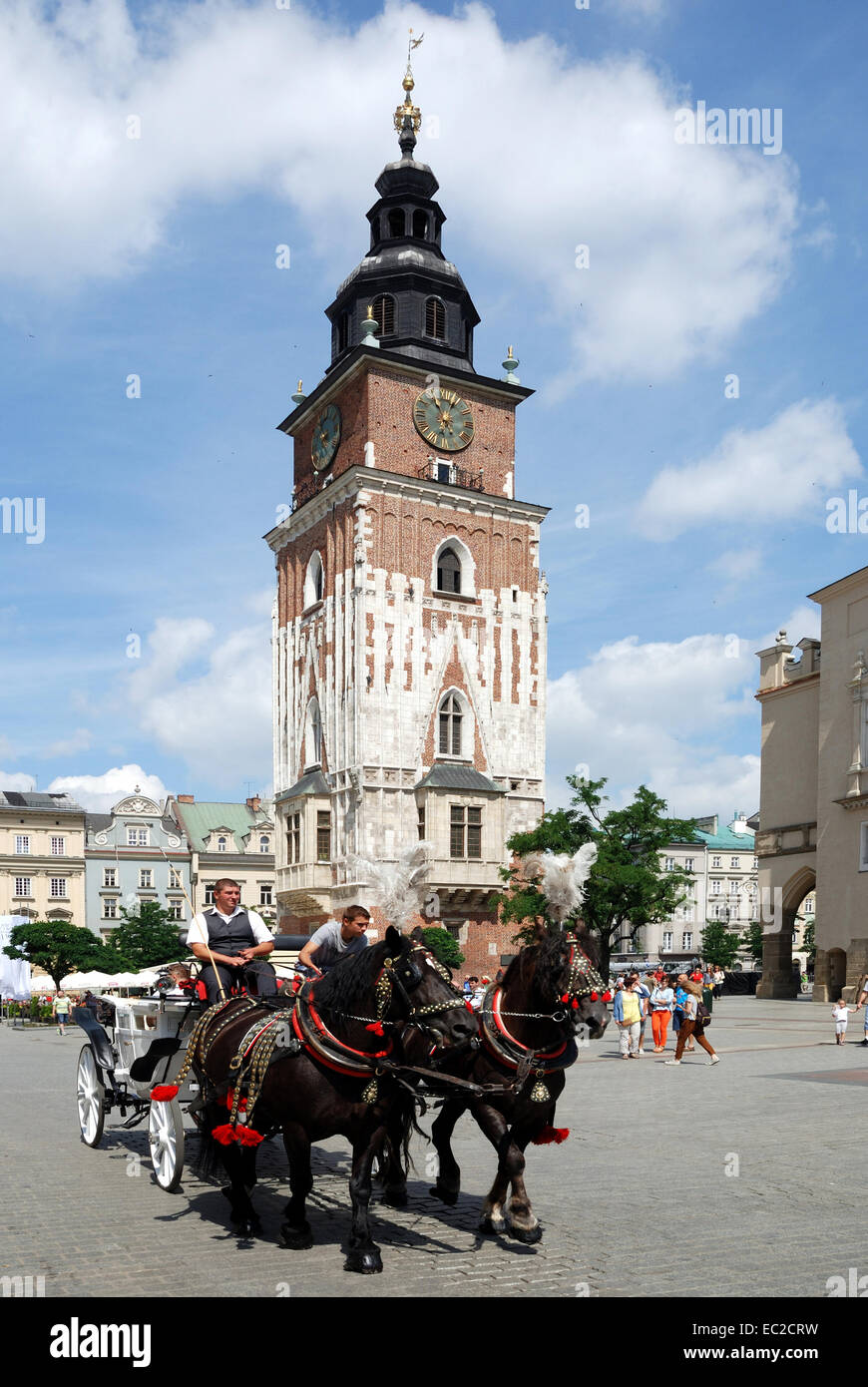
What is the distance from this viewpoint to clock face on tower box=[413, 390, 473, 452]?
173ft

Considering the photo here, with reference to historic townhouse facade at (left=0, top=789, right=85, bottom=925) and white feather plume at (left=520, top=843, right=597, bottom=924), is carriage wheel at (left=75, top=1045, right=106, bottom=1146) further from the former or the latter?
historic townhouse facade at (left=0, top=789, right=85, bottom=925)

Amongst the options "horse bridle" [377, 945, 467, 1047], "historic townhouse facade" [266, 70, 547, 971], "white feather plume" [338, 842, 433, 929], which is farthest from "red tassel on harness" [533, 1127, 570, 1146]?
"historic townhouse facade" [266, 70, 547, 971]

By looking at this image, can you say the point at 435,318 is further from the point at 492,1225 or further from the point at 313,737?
the point at 492,1225

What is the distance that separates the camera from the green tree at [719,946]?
88.7 m

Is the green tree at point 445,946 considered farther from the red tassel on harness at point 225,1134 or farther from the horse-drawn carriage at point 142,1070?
the red tassel on harness at point 225,1134

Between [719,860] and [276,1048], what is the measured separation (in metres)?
102

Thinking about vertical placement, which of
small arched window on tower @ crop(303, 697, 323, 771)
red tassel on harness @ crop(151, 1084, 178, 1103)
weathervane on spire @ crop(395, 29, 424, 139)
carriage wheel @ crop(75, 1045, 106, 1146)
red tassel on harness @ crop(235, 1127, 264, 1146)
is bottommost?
carriage wheel @ crop(75, 1045, 106, 1146)

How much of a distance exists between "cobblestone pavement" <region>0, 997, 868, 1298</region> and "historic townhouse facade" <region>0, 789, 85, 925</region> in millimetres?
74746

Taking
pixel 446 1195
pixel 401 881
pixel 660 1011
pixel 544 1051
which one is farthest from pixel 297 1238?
pixel 660 1011

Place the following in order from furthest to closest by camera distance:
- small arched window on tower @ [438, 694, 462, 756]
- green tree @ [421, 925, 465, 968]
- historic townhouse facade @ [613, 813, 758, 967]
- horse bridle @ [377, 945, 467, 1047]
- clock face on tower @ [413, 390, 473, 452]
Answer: historic townhouse facade @ [613, 813, 758, 967] < clock face on tower @ [413, 390, 473, 452] < small arched window on tower @ [438, 694, 462, 756] < green tree @ [421, 925, 465, 968] < horse bridle @ [377, 945, 467, 1047]

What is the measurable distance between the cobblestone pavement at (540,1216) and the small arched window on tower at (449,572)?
37759 millimetres

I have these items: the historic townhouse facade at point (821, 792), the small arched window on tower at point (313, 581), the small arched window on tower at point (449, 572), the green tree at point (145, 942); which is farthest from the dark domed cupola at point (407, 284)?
the green tree at point (145, 942)

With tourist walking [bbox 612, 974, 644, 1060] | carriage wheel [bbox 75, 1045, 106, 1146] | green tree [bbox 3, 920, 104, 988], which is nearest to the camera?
carriage wheel [bbox 75, 1045, 106, 1146]
